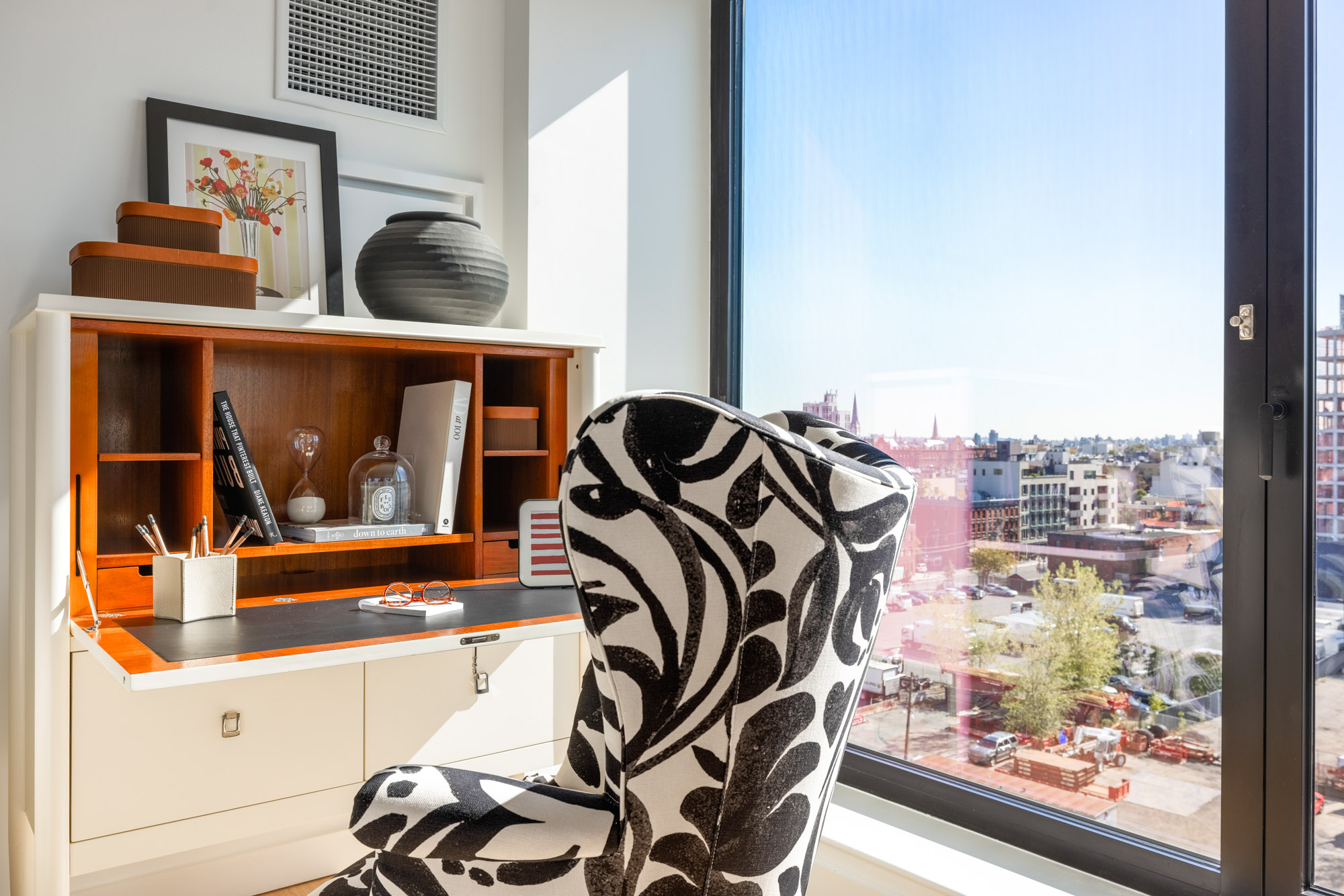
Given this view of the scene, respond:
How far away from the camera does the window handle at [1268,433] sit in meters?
1.39

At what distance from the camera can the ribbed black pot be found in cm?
187

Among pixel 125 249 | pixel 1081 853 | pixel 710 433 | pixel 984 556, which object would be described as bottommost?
pixel 1081 853

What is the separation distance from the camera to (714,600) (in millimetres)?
806

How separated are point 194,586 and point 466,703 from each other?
1.64 feet

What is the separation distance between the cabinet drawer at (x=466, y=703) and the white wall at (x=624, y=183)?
77 centimetres

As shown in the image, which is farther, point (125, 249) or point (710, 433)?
point (125, 249)

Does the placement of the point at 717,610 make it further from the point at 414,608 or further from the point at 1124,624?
the point at 1124,624

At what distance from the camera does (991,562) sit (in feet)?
5.98

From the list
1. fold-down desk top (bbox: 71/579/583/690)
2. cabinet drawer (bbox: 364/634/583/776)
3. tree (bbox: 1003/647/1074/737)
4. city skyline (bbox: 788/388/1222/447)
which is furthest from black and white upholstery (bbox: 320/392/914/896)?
tree (bbox: 1003/647/1074/737)

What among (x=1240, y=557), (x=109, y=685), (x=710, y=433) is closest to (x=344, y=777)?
(x=109, y=685)

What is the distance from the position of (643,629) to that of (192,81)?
171cm

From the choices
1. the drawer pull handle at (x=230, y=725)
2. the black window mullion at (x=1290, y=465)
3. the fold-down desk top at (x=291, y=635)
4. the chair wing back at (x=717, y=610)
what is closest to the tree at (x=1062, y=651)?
the black window mullion at (x=1290, y=465)

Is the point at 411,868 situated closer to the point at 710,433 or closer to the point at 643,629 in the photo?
the point at 643,629

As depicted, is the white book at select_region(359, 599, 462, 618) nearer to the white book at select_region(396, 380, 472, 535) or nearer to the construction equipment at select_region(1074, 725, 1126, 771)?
the white book at select_region(396, 380, 472, 535)
